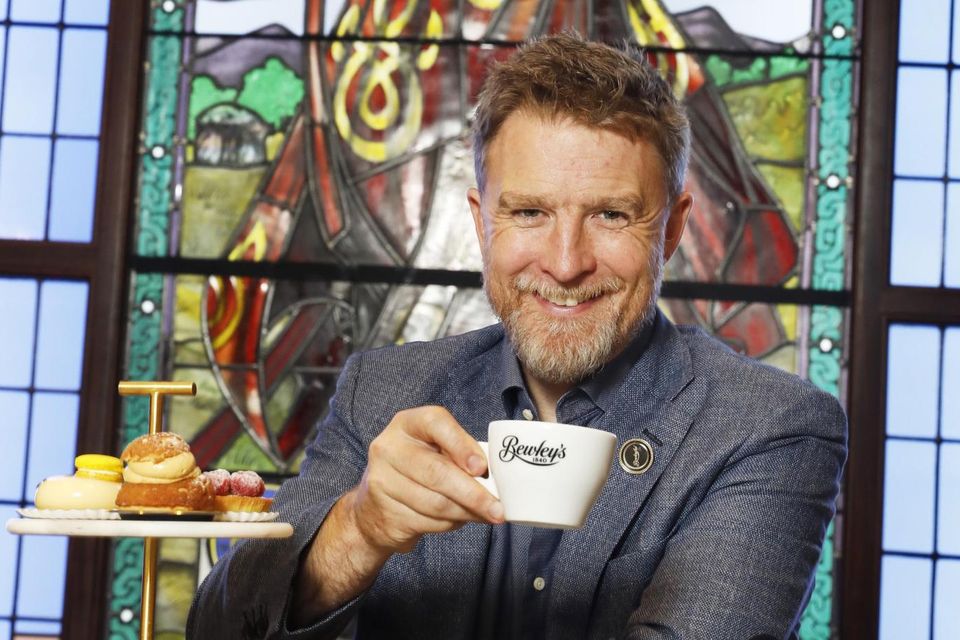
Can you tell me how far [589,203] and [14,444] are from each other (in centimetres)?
238

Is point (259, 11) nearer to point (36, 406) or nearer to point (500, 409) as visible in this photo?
point (36, 406)

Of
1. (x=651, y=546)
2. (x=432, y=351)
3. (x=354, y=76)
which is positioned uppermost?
(x=354, y=76)

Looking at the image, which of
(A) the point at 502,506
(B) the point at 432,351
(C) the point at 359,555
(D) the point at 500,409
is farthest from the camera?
(B) the point at 432,351

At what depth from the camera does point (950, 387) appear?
142 inches

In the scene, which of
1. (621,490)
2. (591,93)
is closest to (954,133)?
(591,93)

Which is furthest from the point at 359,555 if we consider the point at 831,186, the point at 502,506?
the point at 831,186

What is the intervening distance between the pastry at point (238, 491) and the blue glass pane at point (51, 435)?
7.76ft

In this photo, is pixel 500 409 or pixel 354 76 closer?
pixel 500 409

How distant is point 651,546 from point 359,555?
1.51ft

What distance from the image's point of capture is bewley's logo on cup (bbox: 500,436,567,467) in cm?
110

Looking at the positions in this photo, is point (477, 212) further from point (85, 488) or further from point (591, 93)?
point (85, 488)

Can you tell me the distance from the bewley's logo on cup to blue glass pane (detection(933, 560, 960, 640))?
9.12 ft

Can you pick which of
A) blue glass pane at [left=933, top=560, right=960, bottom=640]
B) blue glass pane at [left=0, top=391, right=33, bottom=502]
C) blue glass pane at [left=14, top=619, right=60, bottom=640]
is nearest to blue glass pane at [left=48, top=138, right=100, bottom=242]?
blue glass pane at [left=0, top=391, right=33, bottom=502]

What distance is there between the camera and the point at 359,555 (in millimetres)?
1411
